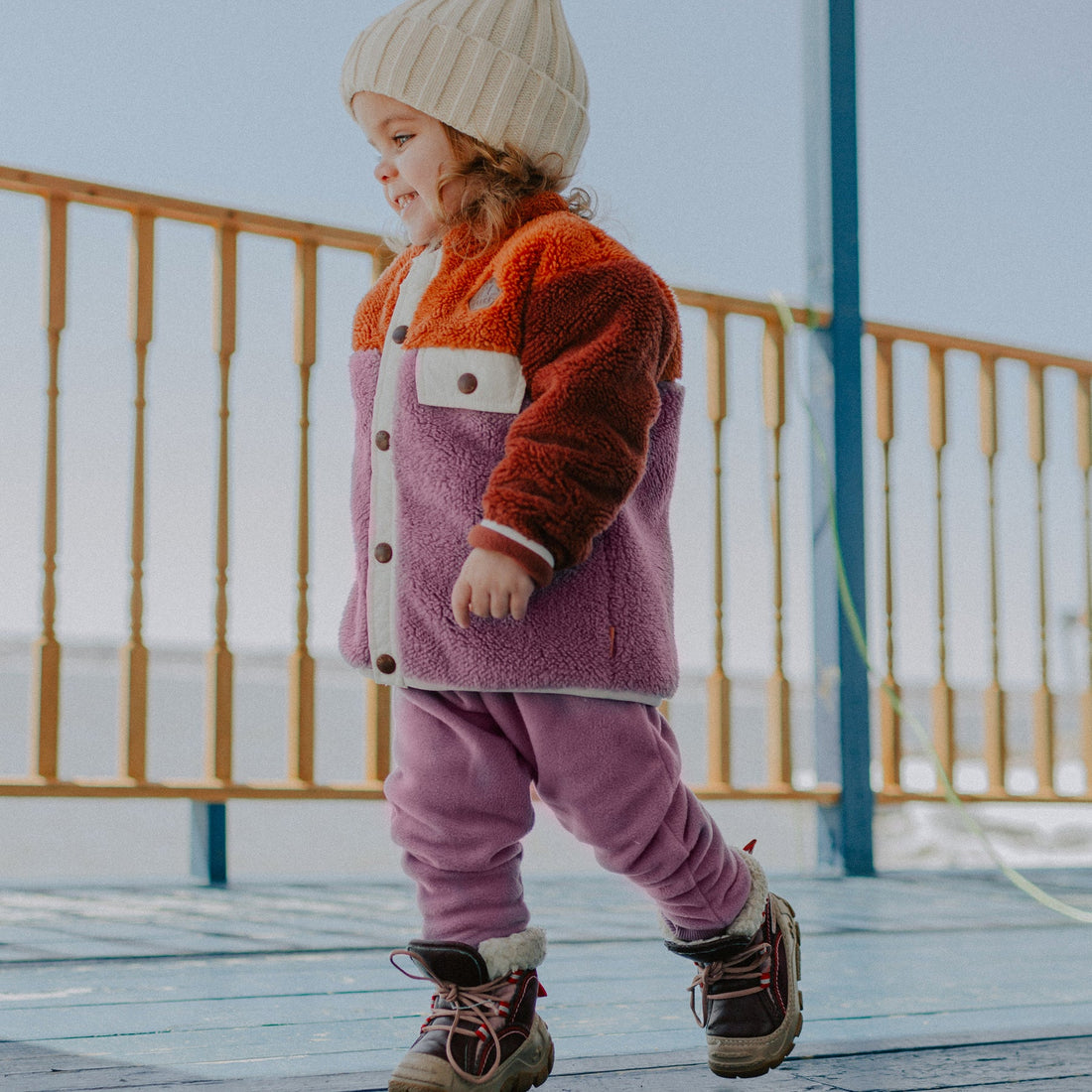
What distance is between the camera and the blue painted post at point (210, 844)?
1.83 metres

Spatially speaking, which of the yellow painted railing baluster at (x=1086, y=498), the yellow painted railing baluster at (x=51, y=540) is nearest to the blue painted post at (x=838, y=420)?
the yellow painted railing baluster at (x=1086, y=498)

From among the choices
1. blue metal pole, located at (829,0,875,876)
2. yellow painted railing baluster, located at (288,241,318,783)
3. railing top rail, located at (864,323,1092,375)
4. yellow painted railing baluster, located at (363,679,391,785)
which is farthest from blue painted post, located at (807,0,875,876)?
yellow painted railing baluster, located at (288,241,318,783)

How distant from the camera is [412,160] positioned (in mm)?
888

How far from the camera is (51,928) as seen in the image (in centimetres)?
139

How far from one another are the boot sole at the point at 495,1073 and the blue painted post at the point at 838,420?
1486mm

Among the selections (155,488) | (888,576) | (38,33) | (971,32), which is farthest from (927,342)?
(38,33)

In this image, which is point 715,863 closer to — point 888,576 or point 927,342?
point 888,576

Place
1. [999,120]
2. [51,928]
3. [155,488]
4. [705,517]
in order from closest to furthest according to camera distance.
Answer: [51,928] → [155,488] → [705,517] → [999,120]

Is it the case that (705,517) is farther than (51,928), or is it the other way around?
(705,517)

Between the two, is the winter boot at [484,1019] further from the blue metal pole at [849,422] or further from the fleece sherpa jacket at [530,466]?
the blue metal pole at [849,422]

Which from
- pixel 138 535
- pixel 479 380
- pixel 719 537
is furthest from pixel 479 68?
pixel 719 537

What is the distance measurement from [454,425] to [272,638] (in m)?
1.30

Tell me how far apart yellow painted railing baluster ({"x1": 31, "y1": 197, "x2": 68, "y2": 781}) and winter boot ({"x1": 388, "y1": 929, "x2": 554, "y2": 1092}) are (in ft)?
3.43

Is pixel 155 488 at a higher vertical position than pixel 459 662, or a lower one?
→ higher
